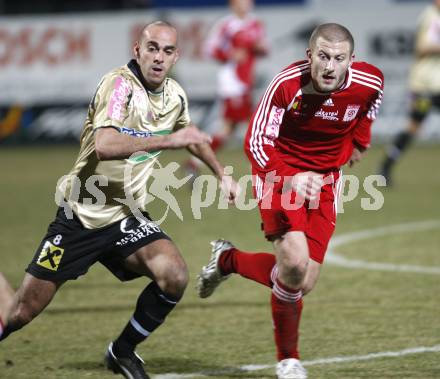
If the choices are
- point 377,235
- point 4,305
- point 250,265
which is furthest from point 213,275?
point 377,235

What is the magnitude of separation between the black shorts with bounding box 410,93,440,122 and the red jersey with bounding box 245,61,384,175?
7.63 metres

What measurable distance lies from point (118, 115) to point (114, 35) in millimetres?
16488

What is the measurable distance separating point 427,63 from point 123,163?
9040 mm

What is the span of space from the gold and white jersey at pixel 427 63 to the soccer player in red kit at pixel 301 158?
7.70 meters

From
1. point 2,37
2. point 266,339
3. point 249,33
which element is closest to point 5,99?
point 2,37

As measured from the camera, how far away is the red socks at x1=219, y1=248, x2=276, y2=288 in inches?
226

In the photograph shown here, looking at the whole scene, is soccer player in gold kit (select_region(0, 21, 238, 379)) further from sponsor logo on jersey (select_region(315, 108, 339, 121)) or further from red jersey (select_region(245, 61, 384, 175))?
sponsor logo on jersey (select_region(315, 108, 339, 121))

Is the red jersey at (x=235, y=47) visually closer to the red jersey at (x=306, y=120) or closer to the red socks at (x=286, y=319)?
the red jersey at (x=306, y=120)

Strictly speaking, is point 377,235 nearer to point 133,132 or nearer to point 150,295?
point 150,295

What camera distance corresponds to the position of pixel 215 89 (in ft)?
66.7

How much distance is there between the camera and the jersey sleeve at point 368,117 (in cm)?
584

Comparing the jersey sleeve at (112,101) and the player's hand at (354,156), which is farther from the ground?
the jersey sleeve at (112,101)

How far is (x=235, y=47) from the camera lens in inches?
562

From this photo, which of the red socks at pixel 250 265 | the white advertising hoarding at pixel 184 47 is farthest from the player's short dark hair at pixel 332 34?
the white advertising hoarding at pixel 184 47
